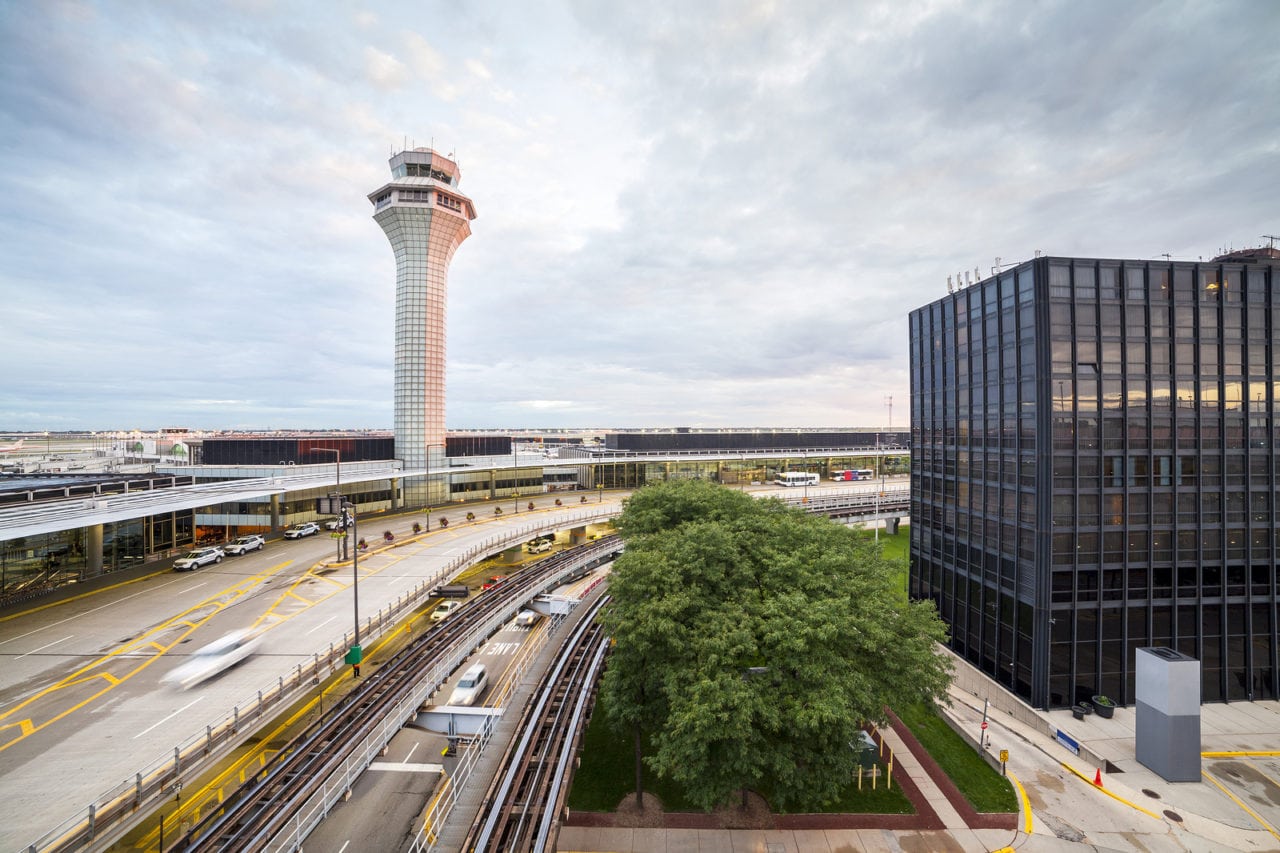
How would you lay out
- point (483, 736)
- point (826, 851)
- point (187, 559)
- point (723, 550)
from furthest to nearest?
point (187, 559)
point (483, 736)
point (723, 550)
point (826, 851)

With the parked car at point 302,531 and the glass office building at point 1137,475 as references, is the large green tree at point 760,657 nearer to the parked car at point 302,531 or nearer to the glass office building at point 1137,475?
the glass office building at point 1137,475

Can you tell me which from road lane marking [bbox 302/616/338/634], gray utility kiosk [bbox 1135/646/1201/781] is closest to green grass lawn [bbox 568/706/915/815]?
gray utility kiosk [bbox 1135/646/1201/781]

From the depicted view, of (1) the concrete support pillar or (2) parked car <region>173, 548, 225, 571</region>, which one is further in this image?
(2) parked car <region>173, 548, 225, 571</region>

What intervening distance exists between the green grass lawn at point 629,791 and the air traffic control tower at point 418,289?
62.3 metres

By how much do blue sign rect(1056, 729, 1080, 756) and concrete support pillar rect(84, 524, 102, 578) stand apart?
71.4 m

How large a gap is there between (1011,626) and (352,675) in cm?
4434

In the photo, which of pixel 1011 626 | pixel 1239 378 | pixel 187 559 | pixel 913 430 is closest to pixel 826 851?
pixel 1011 626

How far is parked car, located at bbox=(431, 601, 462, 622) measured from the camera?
4031 cm

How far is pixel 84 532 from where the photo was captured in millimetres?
42062

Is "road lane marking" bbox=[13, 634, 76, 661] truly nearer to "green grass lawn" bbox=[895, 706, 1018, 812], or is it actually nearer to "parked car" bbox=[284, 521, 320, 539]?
"parked car" bbox=[284, 521, 320, 539]

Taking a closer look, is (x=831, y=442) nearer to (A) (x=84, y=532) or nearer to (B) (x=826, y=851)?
(B) (x=826, y=851)

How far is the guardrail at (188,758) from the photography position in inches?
615

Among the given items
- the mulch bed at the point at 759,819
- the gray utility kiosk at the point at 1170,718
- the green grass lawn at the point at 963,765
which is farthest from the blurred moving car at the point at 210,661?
the gray utility kiosk at the point at 1170,718

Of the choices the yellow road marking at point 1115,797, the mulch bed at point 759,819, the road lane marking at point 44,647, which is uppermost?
the road lane marking at point 44,647
